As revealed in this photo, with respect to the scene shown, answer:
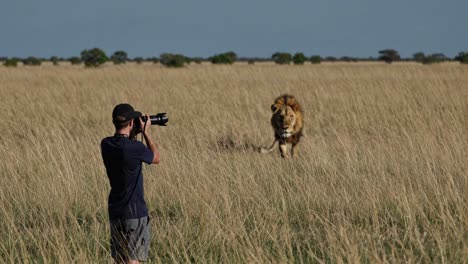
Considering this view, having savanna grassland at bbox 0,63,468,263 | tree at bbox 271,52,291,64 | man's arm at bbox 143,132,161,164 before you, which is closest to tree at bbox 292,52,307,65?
tree at bbox 271,52,291,64

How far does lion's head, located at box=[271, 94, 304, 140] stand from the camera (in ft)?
23.9

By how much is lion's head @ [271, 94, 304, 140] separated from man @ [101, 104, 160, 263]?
4011 mm

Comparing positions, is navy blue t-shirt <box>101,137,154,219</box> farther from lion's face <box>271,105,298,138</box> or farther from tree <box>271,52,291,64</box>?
tree <box>271,52,291,64</box>

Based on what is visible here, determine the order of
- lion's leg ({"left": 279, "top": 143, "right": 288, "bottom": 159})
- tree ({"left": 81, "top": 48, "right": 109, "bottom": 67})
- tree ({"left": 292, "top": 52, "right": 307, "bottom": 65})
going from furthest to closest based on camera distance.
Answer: tree ({"left": 292, "top": 52, "right": 307, "bottom": 65}) < tree ({"left": 81, "top": 48, "right": 109, "bottom": 67}) < lion's leg ({"left": 279, "top": 143, "right": 288, "bottom": 159})

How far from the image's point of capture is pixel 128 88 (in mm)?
15656

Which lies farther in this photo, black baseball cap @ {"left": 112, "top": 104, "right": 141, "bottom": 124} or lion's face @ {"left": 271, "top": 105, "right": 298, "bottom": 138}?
lion's face @ {"left": 271, "top": 105, "right": 298, "bottom": 138}

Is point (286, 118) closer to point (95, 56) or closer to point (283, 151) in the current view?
point (283, 151)

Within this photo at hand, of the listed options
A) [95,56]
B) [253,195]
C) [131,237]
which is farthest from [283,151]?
[95,56]

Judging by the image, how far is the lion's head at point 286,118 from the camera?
7.29 m

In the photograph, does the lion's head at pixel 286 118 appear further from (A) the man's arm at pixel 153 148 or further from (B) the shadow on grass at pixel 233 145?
(A) the man's arm at pixel 153 148

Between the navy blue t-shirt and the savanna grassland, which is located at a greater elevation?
the navy blue t-shirt

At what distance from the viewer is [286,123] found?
7289 mm

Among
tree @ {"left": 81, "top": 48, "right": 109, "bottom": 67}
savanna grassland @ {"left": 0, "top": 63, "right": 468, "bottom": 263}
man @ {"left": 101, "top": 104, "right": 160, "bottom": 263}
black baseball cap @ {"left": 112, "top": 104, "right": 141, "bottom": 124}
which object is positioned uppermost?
tree @ {"left": 81, "top": 48, "right": 109, "bottom": 67}

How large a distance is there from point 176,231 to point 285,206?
0.90 meters
